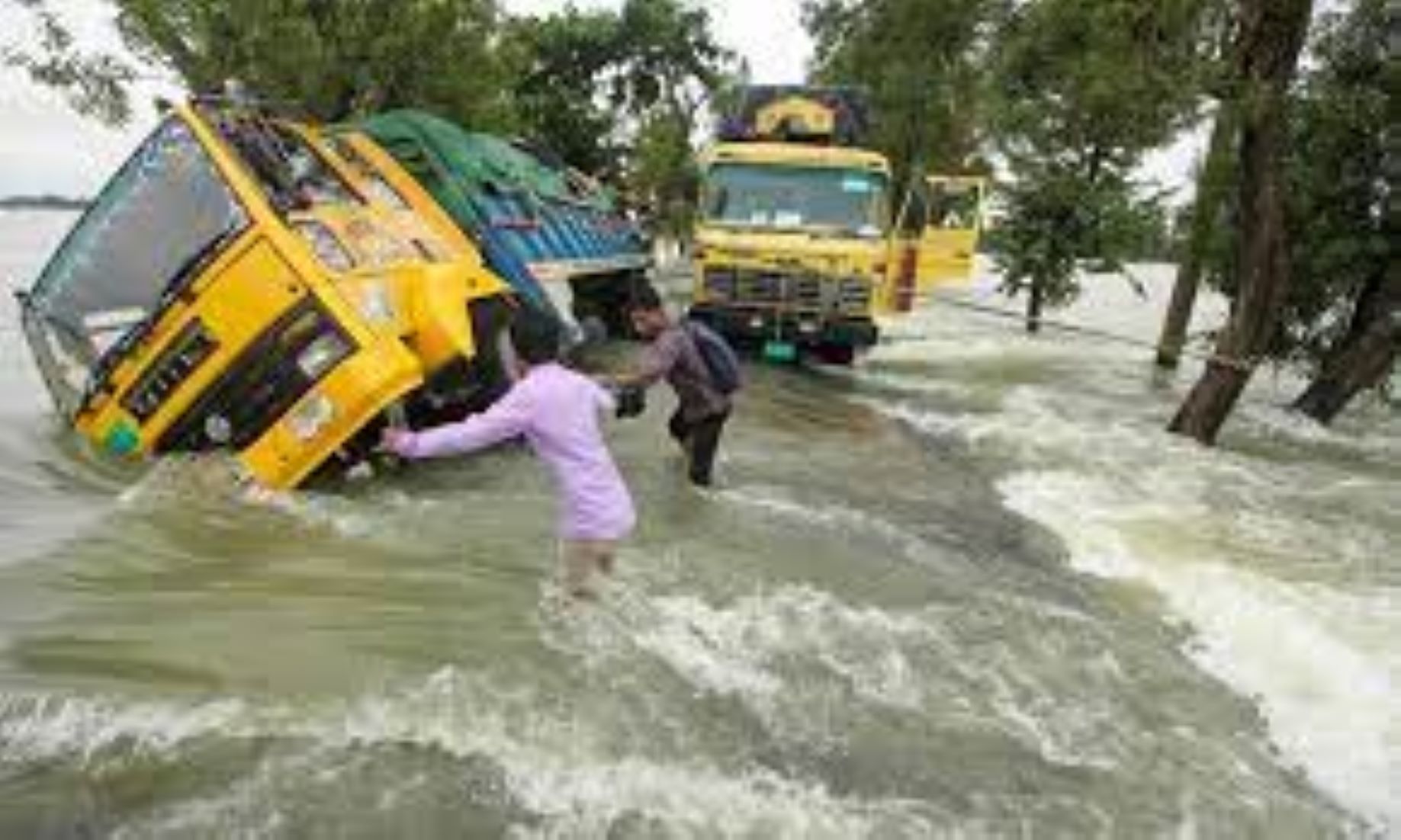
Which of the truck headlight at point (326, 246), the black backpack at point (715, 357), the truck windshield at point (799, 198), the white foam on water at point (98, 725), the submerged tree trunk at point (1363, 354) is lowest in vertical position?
the submerged tree trunk at point (1363, 354)

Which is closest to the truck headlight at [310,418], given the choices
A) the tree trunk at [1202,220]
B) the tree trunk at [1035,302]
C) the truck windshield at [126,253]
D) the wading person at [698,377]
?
the truck windshield at [126,253]

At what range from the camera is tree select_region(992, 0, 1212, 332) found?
13.9 m

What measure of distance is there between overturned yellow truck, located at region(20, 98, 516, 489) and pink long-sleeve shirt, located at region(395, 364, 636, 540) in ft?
8.17

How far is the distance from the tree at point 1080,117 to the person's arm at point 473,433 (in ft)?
28.1

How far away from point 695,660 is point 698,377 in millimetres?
3951

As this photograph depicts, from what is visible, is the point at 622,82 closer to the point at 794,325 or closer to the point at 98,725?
the point at 794,325

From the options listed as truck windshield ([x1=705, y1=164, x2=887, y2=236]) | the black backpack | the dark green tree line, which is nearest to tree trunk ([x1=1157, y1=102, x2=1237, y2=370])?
the dark green tree line

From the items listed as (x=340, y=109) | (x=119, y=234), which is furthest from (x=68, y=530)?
(x=340, y=109)

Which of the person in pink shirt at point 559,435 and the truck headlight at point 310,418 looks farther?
the truck headlight at point 310,418

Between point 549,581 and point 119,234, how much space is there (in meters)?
4.30

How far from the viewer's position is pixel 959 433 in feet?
51.5

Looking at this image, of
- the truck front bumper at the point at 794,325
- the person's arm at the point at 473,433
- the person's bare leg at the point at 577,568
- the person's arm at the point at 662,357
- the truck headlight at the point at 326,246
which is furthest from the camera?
the truck front bumper at the point at 794,325

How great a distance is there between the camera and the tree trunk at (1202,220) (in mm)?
17016

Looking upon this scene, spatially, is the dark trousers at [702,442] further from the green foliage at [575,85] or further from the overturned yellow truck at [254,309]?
the green foliage at [575,85]
